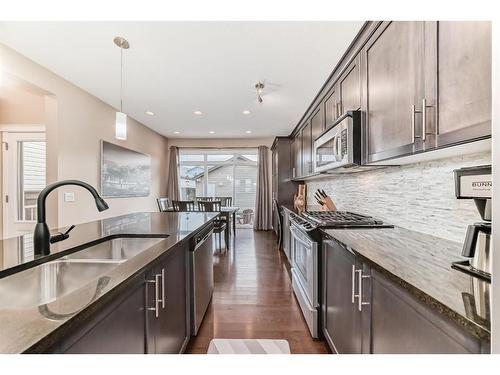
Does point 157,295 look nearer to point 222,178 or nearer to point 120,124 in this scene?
point 120,124

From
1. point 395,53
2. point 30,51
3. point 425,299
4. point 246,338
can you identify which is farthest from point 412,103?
point 30,51

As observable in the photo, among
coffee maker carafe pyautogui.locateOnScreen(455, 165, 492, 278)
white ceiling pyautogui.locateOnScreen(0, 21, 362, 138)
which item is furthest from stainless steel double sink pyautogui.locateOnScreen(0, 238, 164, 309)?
white ceiling pyautogui.locateOnScreen(0, 21, 362, 138)

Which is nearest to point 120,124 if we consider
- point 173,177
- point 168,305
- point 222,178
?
point 168,305

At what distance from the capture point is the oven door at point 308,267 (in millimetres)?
1957

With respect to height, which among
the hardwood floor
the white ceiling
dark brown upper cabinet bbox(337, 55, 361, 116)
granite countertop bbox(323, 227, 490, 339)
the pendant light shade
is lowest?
the hardwood floor

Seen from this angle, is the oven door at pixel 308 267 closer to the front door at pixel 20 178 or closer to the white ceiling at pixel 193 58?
the white ceiling at pixel 193 58

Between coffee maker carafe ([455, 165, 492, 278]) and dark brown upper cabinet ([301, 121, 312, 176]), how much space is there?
2.64 meters

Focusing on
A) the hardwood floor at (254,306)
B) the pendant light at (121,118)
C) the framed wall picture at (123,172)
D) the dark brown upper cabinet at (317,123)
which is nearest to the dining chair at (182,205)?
the framed wall picture at (123,172)

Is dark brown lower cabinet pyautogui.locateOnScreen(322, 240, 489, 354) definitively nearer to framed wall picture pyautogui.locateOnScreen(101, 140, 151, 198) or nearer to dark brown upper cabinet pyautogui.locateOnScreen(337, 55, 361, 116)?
dark brown upper cabinet pyautogui.locateOnScreen(337, 55, 361, 116)

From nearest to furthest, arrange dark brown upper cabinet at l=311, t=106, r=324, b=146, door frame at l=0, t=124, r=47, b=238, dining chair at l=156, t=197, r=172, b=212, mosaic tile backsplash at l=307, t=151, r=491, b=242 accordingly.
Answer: mosaic tile backsplash at l=307, t=151, r=491, b=242
dark brown upper cabinet at l=311, t=106, r=324, b=146
door frame at l=0, t=124, r=47, b=238
dining chair at l=156, t=197, r=172, b=212

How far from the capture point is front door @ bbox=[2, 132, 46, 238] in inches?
141

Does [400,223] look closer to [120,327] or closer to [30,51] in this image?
[120,327]
